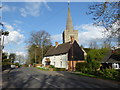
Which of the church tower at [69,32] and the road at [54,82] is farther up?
A: the church tower at [69,32]

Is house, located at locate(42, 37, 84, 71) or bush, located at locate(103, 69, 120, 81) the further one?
house, located at locate(42, 37, 84, 71)

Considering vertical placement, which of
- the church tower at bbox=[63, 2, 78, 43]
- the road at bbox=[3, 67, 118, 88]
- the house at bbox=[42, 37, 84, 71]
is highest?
the church tower at bbox=[63, 2, 78, 43]

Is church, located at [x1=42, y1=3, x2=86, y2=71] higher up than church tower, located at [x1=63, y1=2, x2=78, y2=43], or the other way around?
church tower, located at [x1=63, y1=2, x2=78, y2=43]

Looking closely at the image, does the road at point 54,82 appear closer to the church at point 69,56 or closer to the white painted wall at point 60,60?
the church at point 69,56

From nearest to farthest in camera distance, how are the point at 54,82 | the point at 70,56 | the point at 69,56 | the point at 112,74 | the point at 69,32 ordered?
the point at 54,82
the point at 112,74
the point at 69,56
the point at 70,56
the point at 69,32

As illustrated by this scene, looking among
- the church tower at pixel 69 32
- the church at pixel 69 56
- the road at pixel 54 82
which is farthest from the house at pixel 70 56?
the road at pixel 54 82

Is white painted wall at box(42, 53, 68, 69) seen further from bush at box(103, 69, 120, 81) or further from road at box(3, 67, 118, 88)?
road at box(3, 67, 118, 88)

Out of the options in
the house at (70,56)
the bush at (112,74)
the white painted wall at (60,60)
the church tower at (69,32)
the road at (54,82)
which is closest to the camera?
the road at (54,82)

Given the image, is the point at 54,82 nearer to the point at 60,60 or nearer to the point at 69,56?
the point at 69,56

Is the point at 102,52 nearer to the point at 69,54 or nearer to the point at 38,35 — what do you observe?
the point at 69,54

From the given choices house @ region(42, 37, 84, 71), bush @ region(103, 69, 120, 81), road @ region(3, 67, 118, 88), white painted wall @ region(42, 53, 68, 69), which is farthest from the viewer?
white painted wall @ region(42, 53, 68, 69)

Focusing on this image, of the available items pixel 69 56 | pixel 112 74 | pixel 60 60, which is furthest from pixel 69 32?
pixel 112 74

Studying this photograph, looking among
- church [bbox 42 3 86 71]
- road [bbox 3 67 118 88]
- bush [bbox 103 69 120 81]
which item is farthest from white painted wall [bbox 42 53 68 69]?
road [bbox 3 67 118 88]

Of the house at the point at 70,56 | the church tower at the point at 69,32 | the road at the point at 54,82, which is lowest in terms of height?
the road at the point at 54,82
